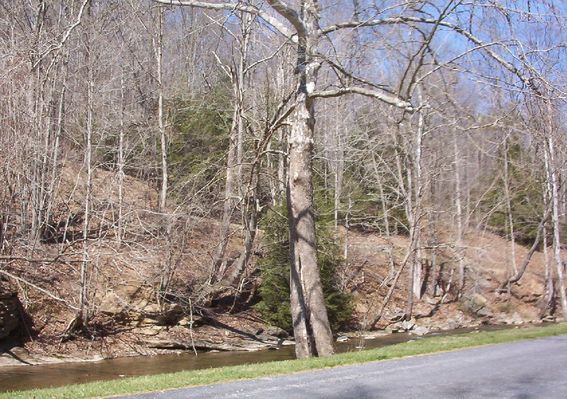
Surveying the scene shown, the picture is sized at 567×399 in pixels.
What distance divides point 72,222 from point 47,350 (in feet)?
16.7

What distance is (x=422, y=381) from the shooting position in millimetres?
7094

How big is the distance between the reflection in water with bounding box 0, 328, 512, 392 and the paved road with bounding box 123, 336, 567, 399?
6799 mm

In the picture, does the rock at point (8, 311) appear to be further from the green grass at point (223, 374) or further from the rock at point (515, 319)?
the rock at point (515, 319)

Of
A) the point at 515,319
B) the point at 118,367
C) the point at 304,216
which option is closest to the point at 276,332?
the point at 118,367

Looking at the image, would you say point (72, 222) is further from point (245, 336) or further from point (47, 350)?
point (245, 336)

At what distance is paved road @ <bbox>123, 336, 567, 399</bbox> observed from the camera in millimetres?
6426

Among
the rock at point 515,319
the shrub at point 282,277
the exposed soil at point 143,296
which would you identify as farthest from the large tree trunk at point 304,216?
the rock at point 515,319

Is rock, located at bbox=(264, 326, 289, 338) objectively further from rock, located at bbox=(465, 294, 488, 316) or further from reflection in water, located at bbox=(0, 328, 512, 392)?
rock, located at bbox=(465, 294, 488, 316)

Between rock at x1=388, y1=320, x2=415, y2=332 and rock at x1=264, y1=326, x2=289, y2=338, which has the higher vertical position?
rock at x1=264, y1=326, x2=289, y2=338

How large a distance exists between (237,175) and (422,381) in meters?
10.4

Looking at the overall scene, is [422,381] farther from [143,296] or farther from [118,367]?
[143,296]

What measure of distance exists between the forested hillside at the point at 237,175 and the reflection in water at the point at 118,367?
4.64 feet

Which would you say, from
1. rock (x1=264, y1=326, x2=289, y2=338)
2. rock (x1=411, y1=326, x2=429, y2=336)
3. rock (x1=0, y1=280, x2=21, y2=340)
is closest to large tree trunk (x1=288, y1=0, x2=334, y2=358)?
rock (x1=0, y1=280, x2=21, y2=340)

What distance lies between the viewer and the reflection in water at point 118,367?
43.2 ft
